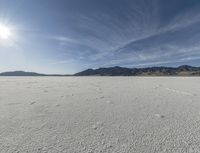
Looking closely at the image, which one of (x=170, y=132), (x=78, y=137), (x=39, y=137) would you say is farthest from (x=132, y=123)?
(x=39, y=137)

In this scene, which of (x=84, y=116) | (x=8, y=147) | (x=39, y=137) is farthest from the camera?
(x=84, y=116)

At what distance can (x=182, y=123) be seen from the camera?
86.7 inches

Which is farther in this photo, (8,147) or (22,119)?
(22,119)

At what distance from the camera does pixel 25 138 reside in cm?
173

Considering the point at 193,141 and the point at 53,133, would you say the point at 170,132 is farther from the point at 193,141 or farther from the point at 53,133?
the point at 53,133

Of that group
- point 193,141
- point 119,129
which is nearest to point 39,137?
point 119,129

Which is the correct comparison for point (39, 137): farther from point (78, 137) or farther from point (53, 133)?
point (78, 137)

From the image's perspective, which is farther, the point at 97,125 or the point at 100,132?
the point at 97,125

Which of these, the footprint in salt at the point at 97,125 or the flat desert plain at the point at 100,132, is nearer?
the flat desert plain at the point at 100,132

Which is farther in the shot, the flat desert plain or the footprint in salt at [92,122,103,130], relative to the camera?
the footprint in salt at [92,122,103,130]

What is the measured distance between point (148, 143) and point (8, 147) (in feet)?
5.28

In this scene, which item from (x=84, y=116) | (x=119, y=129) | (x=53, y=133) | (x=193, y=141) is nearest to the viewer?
(x=193, y=141)

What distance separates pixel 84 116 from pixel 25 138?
109 centimetres

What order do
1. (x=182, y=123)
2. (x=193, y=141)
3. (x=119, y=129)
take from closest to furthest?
(x=193, y=141)
(x=119, y=129)
(x=182, y=123)
